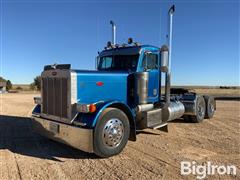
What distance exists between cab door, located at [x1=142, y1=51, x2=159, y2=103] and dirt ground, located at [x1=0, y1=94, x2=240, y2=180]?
4.08ft

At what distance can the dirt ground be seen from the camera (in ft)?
15.3

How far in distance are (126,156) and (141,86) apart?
6.28 feet

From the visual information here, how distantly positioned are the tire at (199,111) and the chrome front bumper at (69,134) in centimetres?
621

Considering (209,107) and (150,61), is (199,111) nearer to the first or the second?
(209,107)

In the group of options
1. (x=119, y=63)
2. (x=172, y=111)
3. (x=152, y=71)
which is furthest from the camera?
(x=172, y=111)

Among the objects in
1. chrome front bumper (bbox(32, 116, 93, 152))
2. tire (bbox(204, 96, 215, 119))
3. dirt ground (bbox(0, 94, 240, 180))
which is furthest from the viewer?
tire (bbox(204, 96, 215, 119))

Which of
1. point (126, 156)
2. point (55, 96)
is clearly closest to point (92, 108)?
point (55, 96)

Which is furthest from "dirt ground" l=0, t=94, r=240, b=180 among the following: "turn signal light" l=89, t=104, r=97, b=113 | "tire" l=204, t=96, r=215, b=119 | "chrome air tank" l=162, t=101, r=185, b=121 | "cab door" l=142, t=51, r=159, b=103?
"tire" l=204, t=96, r=215, b=119

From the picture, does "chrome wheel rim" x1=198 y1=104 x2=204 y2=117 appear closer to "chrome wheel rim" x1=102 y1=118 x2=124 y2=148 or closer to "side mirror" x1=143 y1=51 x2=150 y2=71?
"side mirror" x1=143 y1=51 x2=150 y2=71

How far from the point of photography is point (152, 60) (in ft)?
24.9

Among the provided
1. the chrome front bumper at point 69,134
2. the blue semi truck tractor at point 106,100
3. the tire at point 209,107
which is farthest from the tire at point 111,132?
the tire at point 209,107

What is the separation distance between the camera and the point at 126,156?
573cm

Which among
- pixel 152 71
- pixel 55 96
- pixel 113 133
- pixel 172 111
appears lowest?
pixel 113 133

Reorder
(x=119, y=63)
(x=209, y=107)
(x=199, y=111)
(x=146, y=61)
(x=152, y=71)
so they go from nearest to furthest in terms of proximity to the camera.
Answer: (x=146, y=61), (x=152, y=71), (x=119, y=63), (x=199, y=111), (x=209, y=107)
